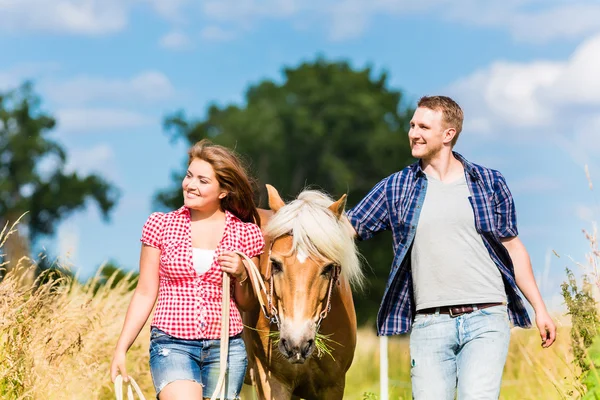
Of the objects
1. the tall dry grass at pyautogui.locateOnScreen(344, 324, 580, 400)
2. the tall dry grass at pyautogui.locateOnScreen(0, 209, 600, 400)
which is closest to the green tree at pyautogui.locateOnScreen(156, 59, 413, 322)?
the tall dry grass at pyautogui.locateOnScreen(344, 324, 580, 400)

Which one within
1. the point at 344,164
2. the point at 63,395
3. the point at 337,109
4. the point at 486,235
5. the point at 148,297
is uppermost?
the point at 337,109

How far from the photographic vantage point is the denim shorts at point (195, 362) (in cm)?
444

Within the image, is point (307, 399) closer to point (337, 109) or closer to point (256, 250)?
point (256, 250)

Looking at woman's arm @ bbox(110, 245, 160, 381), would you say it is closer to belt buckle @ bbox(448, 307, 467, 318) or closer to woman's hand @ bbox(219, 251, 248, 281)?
woman's hand @ bbox(219, 251, 248, 281)

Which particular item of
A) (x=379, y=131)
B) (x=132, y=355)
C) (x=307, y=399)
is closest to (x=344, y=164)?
(x=379, y=131)

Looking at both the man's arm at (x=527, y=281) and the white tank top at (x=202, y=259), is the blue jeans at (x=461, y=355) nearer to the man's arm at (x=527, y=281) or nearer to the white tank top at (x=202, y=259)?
the man's arm at (x=527, y=281)

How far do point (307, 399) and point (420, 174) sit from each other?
185cm

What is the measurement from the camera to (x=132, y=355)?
353 inches

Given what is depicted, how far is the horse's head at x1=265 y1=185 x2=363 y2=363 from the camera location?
457cm

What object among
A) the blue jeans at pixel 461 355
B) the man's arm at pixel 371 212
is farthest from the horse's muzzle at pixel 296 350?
the man's arm at pixel 371 212

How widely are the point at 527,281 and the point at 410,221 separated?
0.80m

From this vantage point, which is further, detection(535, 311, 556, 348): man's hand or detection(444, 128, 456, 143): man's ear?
detection(444, 128, 456, 143): man's ear

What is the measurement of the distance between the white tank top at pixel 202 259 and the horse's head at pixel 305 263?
0.38m

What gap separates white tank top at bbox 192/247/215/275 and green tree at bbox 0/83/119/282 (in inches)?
1288
